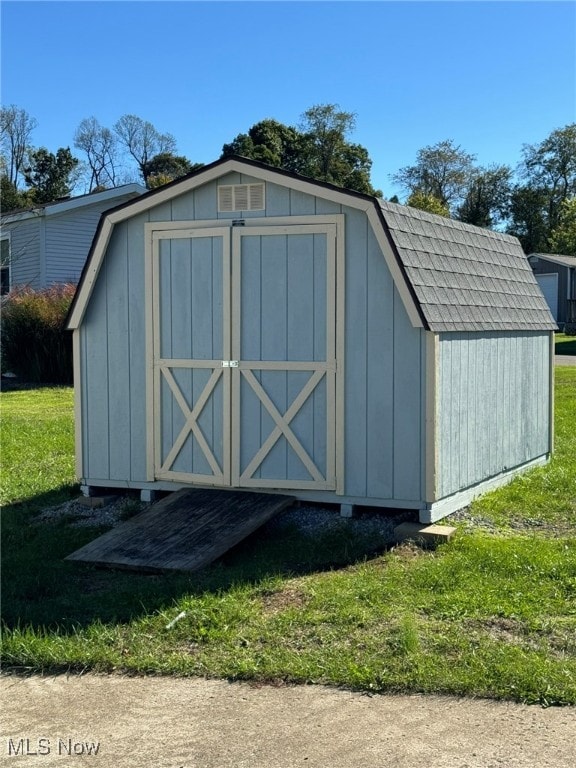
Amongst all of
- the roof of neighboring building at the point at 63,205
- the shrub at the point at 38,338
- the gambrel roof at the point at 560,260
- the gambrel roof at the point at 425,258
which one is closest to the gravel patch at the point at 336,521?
the gambrel roof at the point at 425,258

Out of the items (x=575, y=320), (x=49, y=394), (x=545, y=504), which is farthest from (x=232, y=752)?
(x=575, y=320)

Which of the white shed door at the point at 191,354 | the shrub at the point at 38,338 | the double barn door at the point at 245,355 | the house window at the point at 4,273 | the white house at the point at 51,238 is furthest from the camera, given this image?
the house window at the point at 4,273

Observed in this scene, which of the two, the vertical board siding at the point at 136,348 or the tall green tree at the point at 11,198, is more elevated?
the tall green tree at the point at 11,198

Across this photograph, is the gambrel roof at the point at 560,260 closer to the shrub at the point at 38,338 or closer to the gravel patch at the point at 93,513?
the shrub at the point at 38,338

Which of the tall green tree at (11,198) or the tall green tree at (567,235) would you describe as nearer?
the tall green tree at (11,198)

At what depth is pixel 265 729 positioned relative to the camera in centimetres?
386

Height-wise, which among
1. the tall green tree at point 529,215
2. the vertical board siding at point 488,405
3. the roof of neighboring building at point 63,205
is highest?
the tall green tree at point 529,215

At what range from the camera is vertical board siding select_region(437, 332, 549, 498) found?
739cm

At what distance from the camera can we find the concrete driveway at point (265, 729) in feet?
11.8

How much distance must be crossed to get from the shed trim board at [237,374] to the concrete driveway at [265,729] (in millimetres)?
3357

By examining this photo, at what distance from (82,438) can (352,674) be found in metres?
4.76

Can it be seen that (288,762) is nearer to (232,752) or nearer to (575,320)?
(232,752)

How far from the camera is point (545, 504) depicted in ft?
26.3

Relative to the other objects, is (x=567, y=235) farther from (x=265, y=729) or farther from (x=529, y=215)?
(x=265, y=729)
